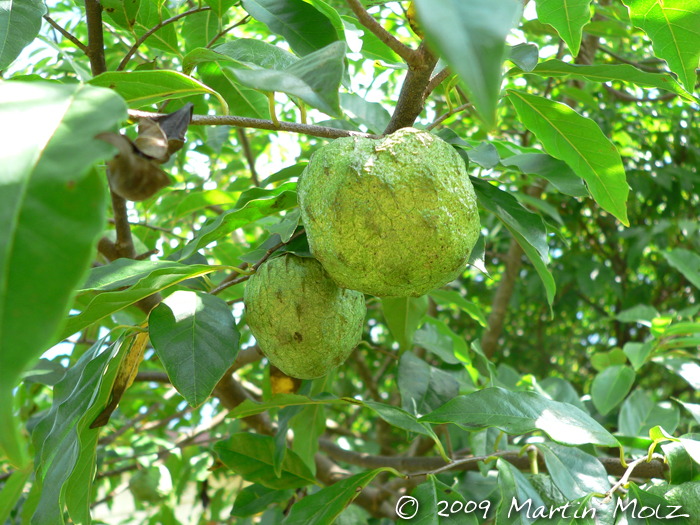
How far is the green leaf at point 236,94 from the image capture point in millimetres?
1304

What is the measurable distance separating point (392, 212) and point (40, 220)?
0.44 metres

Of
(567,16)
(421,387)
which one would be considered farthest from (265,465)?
(567,16)

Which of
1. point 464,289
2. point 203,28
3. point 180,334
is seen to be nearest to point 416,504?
point 180,334

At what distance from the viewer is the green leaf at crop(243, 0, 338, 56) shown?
0.97 meters

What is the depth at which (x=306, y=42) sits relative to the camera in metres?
0.97

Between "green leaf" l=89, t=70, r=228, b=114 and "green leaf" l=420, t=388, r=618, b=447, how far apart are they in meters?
0.67

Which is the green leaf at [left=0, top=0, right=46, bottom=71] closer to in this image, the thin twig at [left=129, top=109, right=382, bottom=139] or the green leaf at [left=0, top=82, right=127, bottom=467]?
the thin twig at [left=129, top=109, right=382, bottom=139]

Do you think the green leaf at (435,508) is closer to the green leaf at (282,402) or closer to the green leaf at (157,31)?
the green leaf at (282,402)

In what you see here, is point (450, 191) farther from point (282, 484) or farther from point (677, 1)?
point (282, 484)

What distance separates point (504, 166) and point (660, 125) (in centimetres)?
265

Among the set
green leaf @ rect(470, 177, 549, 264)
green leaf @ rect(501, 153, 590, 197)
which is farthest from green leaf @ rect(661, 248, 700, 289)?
green leaf @ rect(470, 177, 549, 264)

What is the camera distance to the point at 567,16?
40.6 inches

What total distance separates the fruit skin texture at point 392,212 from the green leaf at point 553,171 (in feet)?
1.30

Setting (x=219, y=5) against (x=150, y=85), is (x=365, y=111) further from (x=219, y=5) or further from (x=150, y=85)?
(x=150, y=85)
